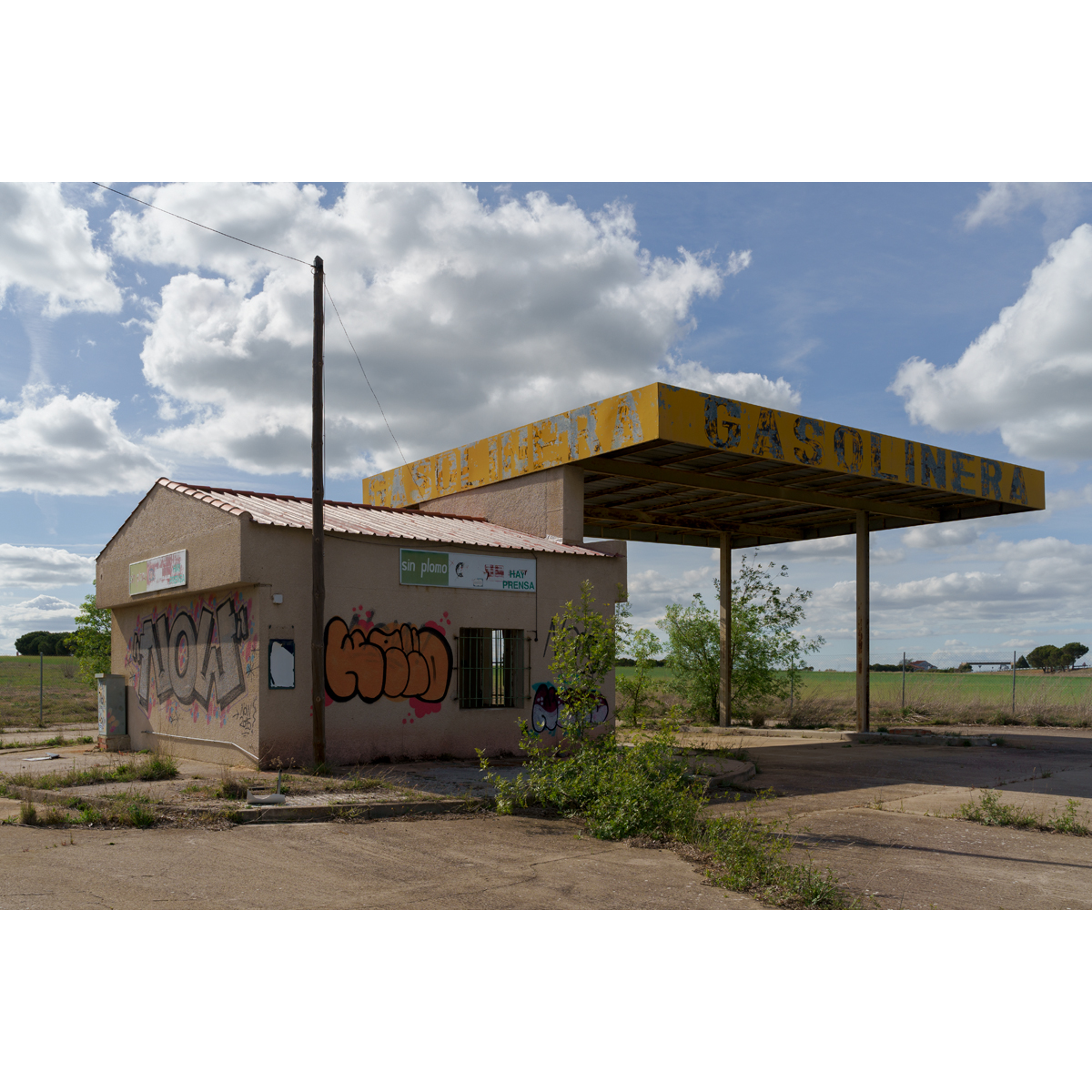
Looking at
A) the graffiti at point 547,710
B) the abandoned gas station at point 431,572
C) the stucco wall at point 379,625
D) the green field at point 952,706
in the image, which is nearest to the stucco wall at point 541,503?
the abandoned gas station at point 431,572

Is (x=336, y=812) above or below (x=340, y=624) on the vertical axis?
below

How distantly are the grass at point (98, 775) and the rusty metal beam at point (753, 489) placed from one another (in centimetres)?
874

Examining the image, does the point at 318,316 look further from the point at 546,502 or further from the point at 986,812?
the point at 986,812

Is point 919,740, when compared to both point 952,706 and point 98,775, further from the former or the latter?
point 98,775

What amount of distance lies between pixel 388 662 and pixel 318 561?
7.16 feet

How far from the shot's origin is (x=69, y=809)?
380 inches

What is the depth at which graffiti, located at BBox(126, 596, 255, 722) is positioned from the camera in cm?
1324

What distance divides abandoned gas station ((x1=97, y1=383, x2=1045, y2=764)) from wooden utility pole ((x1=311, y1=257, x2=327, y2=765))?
0.58 meters

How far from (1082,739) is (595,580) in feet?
47.9

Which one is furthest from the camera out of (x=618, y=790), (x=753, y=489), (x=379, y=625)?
(x=753, y=489)

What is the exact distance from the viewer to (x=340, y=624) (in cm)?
1325

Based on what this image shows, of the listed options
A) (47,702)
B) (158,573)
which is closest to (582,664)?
(158,573)

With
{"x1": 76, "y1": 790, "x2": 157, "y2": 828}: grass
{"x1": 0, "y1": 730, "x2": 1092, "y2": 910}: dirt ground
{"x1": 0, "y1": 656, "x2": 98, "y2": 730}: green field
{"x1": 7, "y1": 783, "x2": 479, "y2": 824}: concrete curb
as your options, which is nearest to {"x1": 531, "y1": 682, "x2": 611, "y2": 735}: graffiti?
{"x1": 0, "y1": 730, "x2": 1092, "y2": 910}: dirt ground

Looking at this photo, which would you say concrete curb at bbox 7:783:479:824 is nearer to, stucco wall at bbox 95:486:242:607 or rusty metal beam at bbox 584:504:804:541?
stucco wall at bbox 95:486:242:607
